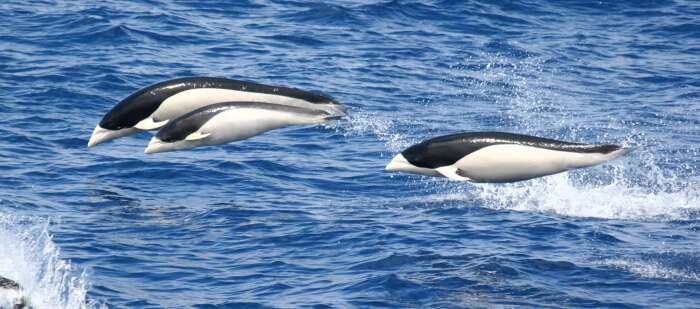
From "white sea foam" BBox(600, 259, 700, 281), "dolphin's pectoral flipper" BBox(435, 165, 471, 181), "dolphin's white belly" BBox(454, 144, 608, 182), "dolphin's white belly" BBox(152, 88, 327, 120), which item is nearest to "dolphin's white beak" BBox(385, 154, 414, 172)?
"dolphin's pectoral flipper" BBox(435, 165, 471, 181)

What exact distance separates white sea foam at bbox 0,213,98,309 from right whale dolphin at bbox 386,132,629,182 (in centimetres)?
332

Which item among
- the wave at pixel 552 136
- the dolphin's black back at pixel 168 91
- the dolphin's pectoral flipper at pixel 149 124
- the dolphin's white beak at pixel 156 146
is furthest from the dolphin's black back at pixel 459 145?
the dolphin's pectoral flipper at pixel 149 124

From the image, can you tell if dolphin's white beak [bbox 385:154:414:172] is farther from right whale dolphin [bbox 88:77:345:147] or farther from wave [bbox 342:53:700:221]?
wave [bbox 342:53:700:221]

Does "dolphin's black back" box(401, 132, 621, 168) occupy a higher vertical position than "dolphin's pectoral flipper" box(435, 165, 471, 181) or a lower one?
higher

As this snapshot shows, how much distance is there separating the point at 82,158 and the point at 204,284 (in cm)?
547

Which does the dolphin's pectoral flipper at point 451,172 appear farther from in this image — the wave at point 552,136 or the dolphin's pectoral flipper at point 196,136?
the dolphin's pectoral flipper at point 196,136

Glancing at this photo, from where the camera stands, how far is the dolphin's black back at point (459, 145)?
12602 millimetres

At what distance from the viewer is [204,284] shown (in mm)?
12438

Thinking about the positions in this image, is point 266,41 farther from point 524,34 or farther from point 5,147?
point 5,147

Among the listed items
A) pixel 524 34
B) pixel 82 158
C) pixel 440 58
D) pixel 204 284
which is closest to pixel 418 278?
pixel 204 284

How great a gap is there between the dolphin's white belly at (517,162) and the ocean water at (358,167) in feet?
3.23

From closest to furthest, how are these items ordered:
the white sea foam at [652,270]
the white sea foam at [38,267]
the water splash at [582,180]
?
the white sea foam at [38,267] → the white sea foam at [652,270] → the water splash at [582,180]

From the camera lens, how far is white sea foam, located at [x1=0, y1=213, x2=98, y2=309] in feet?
38.0

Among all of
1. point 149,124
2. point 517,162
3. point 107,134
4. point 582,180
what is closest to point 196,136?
point 149,124
